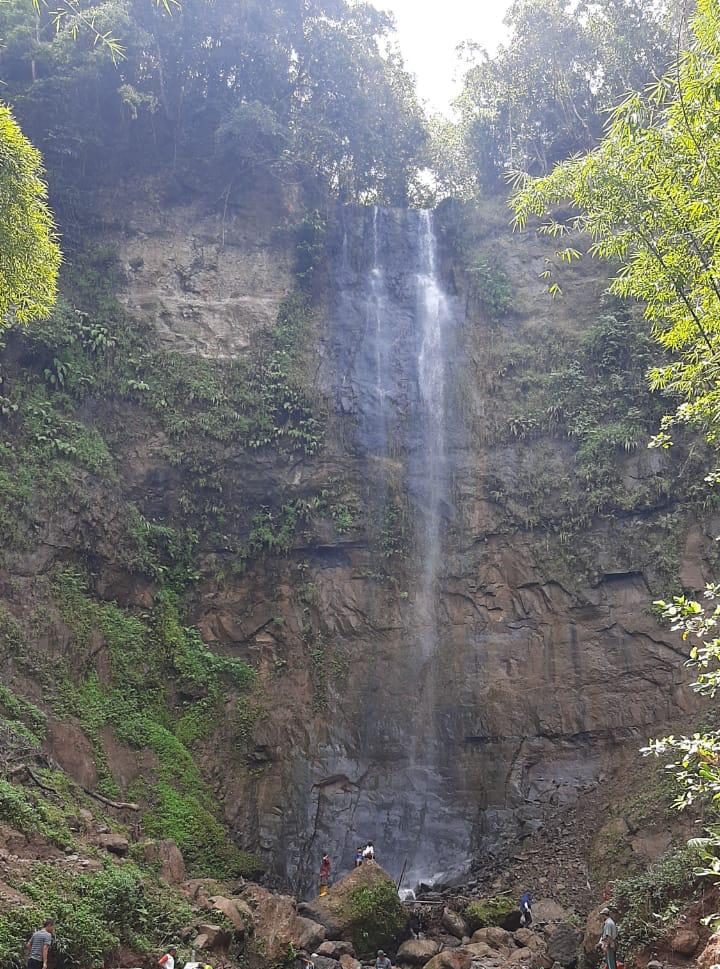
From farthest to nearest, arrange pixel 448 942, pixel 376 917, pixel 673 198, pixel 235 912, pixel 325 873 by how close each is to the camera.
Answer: pixel 325 873 < pixel 448 942 < pixel 376 917 < pixel 235 912 < pixel 673 198

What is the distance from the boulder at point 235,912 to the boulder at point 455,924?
3.71 m

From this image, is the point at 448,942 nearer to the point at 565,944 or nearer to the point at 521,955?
the point at 521,955

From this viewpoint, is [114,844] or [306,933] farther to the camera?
[306,933]

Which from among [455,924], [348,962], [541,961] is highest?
[455,924]

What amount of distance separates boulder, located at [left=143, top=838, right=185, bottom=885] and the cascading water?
436 centimetres

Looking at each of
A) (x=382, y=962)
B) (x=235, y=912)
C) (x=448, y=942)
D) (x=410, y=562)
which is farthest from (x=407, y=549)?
(x=235, y=912)

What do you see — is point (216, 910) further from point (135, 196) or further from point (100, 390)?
point (135, 196)

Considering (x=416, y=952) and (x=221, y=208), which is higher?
(x=221, y=208)

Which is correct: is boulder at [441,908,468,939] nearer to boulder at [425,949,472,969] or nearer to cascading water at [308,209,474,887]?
boulder at [425,949,472,969]

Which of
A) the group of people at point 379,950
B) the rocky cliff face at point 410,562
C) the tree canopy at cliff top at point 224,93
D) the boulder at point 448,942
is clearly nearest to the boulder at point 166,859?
the group of people at point 379,950

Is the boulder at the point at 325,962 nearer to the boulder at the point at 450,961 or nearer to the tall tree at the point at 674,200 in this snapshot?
the boulder at the point at 450,961

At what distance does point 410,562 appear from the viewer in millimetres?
18094

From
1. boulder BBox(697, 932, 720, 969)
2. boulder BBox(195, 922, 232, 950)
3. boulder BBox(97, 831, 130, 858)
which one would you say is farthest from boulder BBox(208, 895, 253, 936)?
boulder BBox(697, 932, 720, 969)

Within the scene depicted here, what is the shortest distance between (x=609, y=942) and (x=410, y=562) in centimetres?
1016
